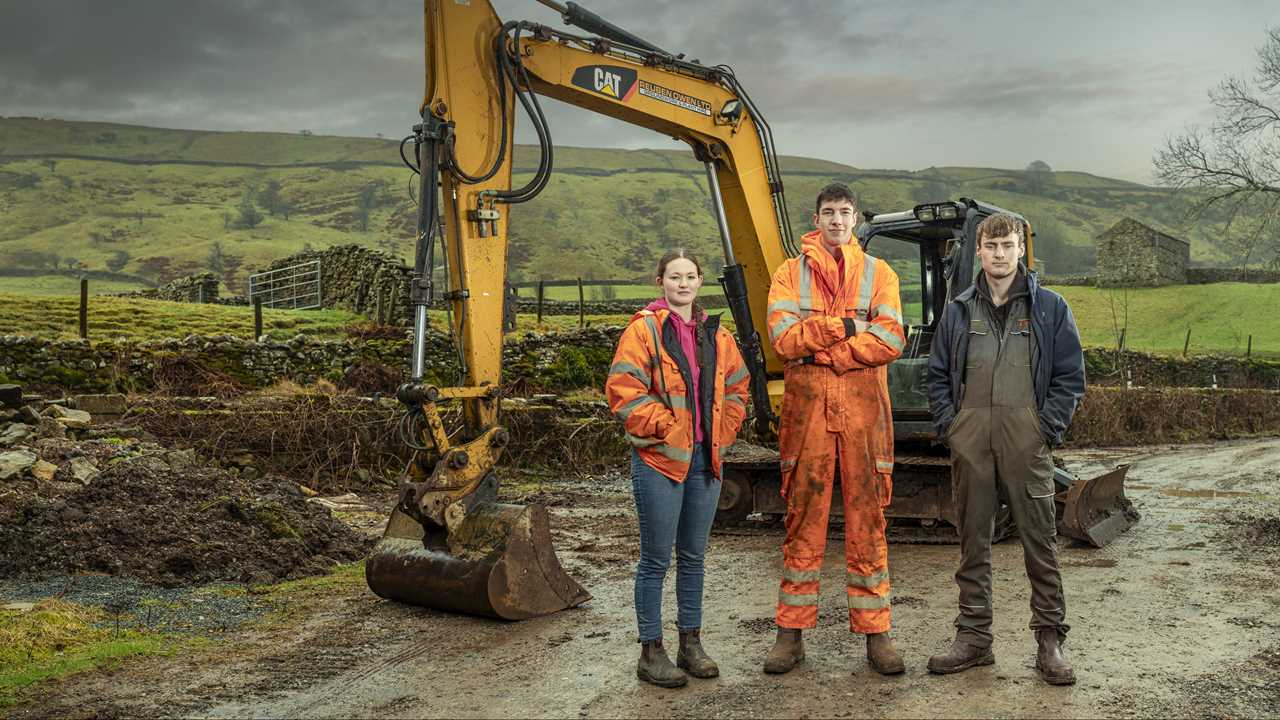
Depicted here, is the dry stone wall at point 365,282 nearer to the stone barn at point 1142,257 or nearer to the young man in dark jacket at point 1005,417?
the young man in dark jacket at point 1005,417

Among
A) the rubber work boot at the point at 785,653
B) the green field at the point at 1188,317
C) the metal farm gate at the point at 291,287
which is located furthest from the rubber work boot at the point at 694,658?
the green field at the point at 1188,317

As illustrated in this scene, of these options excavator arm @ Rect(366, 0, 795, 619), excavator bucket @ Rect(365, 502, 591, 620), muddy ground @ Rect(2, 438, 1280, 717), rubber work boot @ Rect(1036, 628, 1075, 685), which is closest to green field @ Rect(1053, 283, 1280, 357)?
excavator arm @ Rect(366, 0, 795, 619)

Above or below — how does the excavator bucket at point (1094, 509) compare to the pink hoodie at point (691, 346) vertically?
below

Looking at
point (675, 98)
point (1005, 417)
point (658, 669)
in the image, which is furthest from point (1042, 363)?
point (675, 98)

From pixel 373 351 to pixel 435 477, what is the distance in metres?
12.2

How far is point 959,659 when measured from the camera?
4.85 metres

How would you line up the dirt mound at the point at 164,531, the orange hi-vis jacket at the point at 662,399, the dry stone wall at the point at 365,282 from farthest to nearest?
the dry stone wall at the point at 365,282 → the dirt mound at the point at 164,531 → the orange hi-vis jacket at the point at 662,399

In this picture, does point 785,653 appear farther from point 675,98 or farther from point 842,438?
point 675,98

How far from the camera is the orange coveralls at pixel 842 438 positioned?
4.88 metres

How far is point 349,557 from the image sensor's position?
819 centimetres

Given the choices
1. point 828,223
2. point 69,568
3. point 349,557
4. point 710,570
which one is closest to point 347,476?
point 349,557

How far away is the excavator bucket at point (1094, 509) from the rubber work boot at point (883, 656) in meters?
4.40

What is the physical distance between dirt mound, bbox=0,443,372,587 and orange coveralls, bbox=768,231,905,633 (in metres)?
4.19

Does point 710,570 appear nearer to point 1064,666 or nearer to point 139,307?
point 1064,666
